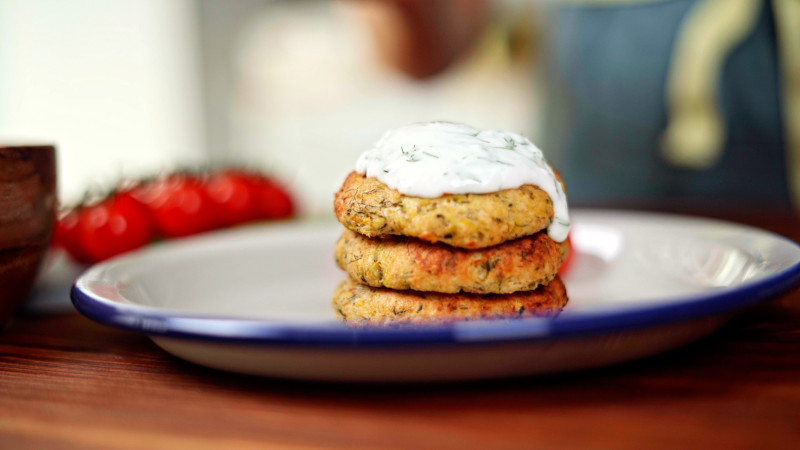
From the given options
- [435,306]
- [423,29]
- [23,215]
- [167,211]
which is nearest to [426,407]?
[435,306]

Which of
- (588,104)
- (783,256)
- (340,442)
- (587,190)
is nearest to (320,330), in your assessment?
(340,442)

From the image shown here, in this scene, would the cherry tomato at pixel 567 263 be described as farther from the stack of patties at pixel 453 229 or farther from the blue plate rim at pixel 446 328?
the blue plate rim at pixel 446 328

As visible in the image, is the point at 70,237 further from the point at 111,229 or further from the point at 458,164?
the point at 458,164

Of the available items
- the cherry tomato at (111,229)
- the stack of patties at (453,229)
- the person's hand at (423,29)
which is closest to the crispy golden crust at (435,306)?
the stack of patties at (453,229)

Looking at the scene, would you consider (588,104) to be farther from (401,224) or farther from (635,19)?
(401,224)

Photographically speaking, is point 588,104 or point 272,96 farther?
point 272,96

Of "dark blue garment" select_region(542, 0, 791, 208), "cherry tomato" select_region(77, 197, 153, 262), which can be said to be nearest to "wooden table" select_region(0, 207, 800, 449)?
"cherry tomato" select_region(77, 197, 153, 262)
